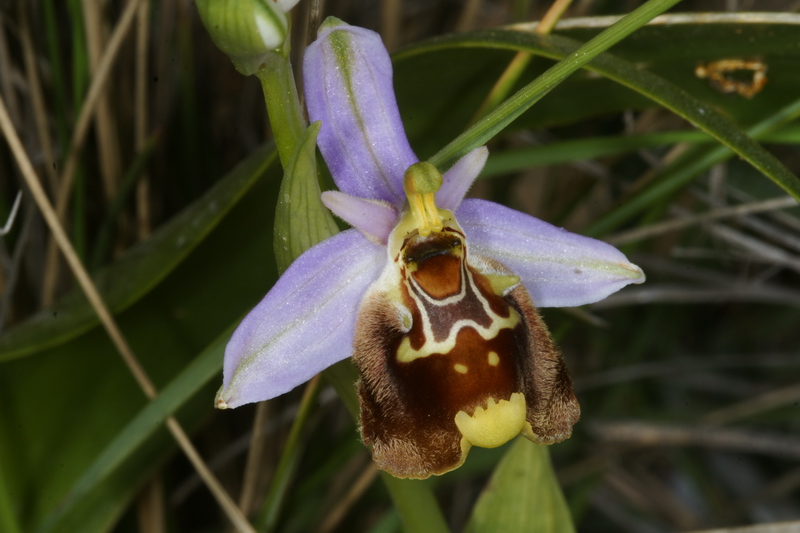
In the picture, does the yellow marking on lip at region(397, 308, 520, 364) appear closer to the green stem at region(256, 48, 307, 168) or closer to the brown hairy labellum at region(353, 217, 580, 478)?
the brown hairy labellum at region(353, 217, 580, 478)

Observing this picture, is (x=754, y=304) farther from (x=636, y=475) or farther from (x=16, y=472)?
(x=16, y=472)

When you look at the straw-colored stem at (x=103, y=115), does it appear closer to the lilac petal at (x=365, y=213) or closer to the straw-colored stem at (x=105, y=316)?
the straw-colored stem at (x=105, y=316)

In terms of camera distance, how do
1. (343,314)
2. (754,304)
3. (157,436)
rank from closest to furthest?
1. (343,314)
2. (157,436)
3. (754,304)

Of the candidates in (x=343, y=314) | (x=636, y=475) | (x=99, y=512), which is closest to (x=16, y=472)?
(x=99, y=512)

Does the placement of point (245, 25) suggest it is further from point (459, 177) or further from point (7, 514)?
point (7, 514)

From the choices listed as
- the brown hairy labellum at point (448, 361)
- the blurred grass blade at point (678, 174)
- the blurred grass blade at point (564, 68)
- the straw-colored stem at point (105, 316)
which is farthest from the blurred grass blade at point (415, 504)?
the blurred grass blade at point (678, 174)

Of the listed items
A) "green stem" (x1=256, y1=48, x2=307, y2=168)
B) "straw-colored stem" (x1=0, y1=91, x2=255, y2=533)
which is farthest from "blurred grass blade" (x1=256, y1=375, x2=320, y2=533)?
"green stem" (x1=256, y1=48, x2=307, y2=168)
